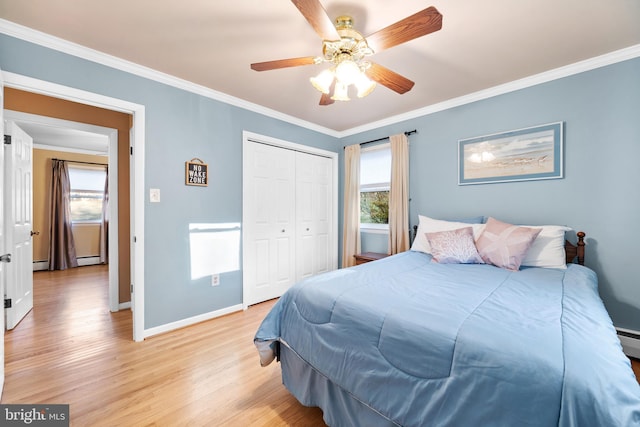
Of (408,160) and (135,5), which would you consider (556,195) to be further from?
(135,5)

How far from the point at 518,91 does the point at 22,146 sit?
5.21m

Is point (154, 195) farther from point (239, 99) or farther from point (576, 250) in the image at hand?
point (576, 250)

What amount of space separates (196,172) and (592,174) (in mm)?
3655

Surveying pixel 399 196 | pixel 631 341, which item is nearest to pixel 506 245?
pixel 631 341

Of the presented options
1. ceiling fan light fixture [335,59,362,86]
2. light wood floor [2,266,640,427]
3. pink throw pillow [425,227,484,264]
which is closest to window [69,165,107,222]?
light wood floor [2,266,640,427]

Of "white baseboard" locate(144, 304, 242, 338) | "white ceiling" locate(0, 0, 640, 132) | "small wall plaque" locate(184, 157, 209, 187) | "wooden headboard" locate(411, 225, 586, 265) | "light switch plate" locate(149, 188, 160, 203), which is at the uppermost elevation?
"white ceiling" locate(0, 0, 640, 132)

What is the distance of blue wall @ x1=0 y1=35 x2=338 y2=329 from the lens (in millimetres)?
2223

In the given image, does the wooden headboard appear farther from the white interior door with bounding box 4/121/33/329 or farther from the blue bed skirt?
the white interior door with bounding box 4/121/33/329

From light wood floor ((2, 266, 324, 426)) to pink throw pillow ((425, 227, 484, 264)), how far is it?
1.59m

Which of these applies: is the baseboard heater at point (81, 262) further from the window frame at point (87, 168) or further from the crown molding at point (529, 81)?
the crown molding at point (529, 81)

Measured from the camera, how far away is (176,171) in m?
2.60

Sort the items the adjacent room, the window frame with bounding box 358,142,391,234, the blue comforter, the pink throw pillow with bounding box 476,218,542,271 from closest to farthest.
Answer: the blue comforter
the adjacent room
the pink throw pillow with bounding box 476,218,542,271
the window frame with bounding box 358,142,391,234

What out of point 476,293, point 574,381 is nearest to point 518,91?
point 476,293

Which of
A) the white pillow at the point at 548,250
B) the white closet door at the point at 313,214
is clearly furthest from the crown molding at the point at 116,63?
the white pillow at the point at 548,250
